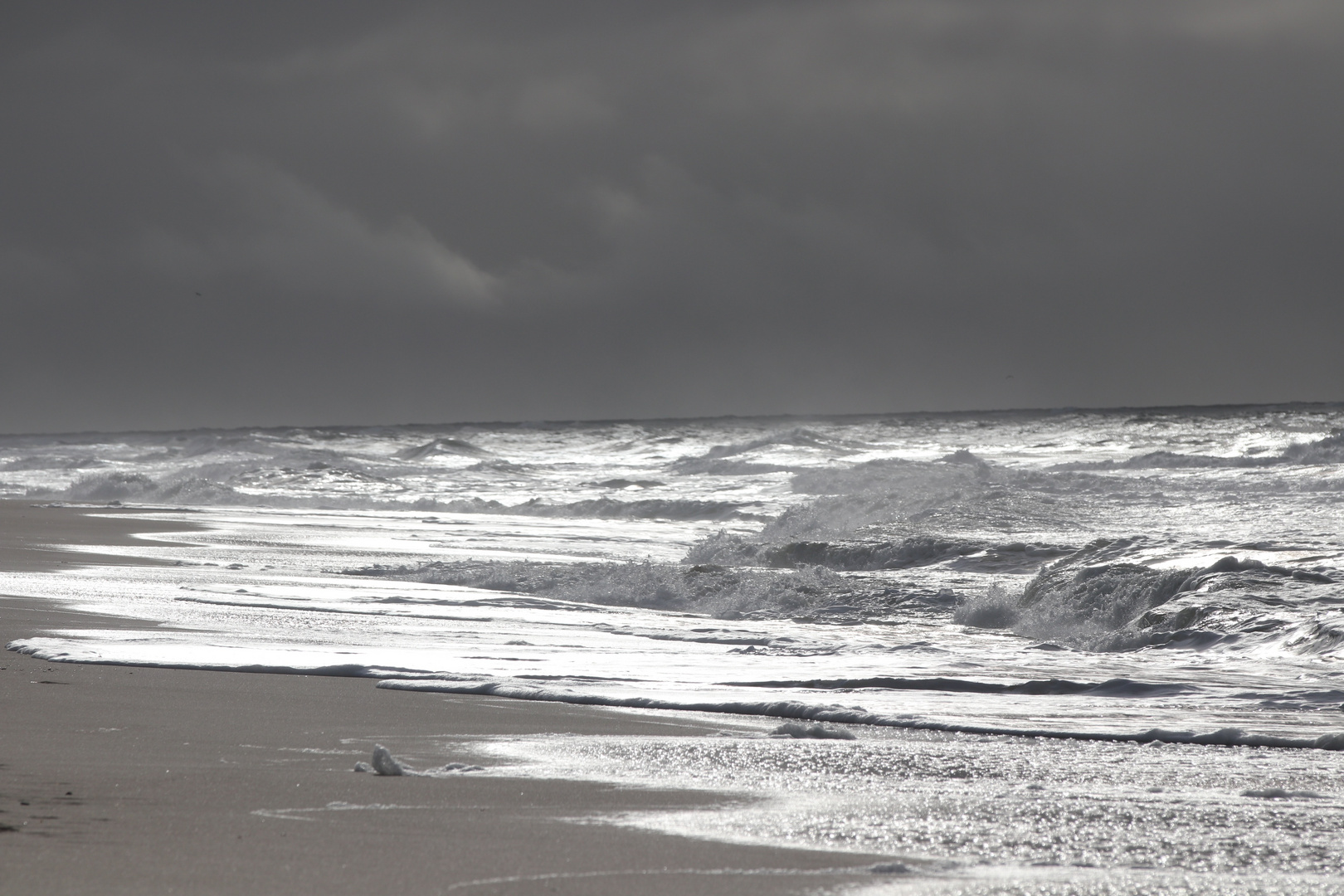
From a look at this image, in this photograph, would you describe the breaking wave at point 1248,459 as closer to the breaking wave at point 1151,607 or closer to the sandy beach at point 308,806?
the breaking wave at point 1151,607

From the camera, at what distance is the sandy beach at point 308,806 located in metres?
2.54

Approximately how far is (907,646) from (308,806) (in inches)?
161

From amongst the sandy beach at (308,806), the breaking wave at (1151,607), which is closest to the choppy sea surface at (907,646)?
the breaking wave at (1151,607)

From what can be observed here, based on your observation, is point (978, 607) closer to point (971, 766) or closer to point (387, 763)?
point (971, 766)

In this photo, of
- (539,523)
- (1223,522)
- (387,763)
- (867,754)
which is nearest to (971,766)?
(867,754)

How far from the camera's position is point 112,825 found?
286 centimetres

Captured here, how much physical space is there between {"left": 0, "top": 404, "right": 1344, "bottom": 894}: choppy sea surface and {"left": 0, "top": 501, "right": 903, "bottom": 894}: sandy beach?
217 millimetres

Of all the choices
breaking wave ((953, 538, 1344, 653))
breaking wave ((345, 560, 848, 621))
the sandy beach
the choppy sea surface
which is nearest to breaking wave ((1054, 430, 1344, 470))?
the choppy sea surface

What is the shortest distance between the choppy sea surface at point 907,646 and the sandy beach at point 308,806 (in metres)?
0.22

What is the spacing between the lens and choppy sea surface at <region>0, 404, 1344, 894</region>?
3.11 metres

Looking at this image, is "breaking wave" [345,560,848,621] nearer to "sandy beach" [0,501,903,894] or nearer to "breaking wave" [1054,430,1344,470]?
"sandy beach" [0,501,903,894]

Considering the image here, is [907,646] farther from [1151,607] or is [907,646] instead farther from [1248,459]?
[1248,459]

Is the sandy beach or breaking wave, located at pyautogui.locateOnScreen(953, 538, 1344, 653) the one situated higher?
the sandy beach

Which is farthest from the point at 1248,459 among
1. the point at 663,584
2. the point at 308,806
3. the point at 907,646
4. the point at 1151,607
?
the point at 308,806
